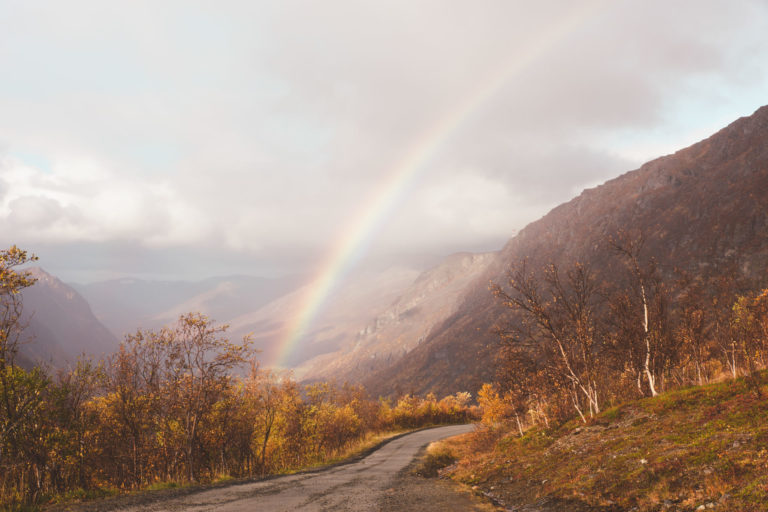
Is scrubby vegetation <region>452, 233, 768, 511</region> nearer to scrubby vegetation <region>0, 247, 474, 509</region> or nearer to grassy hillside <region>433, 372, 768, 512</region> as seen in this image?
grassy hillside <region>433, 372, 768, 512</region>

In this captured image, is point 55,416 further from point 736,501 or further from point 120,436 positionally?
point 736,501

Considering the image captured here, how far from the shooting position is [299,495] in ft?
64.8

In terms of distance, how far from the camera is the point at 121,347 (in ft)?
86.0

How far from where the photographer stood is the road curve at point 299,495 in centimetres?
1678

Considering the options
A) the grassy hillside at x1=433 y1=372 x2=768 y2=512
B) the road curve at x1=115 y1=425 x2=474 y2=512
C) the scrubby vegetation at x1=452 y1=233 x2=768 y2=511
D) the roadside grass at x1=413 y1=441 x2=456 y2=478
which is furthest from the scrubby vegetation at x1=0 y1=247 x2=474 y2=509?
the grassy hillside at x1=433 y1=372 x2=768 y2=512

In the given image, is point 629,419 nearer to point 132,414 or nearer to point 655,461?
point 655,461

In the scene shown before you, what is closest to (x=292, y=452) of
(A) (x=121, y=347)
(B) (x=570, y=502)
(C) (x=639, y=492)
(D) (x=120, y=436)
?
(D) (x=120, y=436)

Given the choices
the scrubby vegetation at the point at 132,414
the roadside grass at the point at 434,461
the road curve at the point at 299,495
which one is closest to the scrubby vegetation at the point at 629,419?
the roadside grass at the point at 434,461

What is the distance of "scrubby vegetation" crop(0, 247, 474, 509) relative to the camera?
1903 cm

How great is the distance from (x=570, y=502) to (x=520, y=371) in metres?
16.7

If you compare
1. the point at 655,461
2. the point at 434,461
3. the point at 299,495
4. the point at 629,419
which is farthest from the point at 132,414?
the point at 629,419

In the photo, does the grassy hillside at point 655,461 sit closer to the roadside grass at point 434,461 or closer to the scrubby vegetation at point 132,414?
the roadside grass at point 434,461

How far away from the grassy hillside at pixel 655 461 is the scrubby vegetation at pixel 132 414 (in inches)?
744

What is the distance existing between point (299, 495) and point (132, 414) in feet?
49.5
